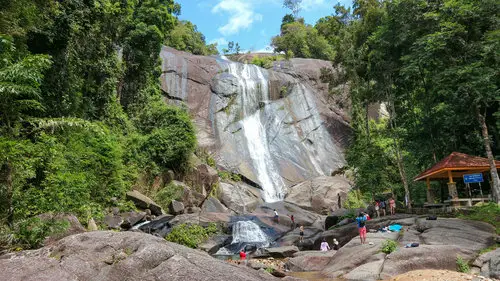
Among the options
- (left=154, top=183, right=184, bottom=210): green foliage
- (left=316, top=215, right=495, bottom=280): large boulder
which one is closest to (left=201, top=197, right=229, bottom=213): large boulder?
(left=154, top=183, right=184, bottom=210): green foliage

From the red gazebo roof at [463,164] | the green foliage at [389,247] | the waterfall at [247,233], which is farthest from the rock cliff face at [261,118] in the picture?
the green foliage at [389,247]

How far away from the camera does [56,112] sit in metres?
17.5

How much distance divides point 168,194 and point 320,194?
12.7 meters

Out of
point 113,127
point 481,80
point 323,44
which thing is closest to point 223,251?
point 113,127

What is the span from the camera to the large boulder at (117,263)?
19.0 feet

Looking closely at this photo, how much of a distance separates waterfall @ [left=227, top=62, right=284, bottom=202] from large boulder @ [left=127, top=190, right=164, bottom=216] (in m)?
11.3

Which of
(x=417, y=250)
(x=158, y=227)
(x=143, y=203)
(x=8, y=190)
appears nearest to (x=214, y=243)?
(x=158, y=227)

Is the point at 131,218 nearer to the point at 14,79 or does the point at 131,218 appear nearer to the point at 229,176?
the point at 14,79

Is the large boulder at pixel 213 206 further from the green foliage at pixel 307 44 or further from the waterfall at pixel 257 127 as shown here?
the green foliage at pixel 307 44

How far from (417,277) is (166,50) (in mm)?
37258

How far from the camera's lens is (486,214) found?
47.2ft

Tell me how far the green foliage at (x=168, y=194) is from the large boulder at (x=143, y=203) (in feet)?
4.34

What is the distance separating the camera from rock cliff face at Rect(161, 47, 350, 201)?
111 feet

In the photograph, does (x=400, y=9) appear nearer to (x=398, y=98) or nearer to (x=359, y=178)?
(x=398, y=98)
